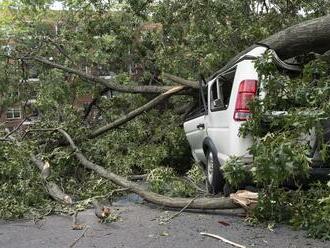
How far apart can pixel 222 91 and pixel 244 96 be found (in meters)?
1.03

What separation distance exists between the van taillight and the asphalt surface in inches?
48.2

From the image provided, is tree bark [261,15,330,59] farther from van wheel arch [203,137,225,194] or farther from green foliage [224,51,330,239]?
van wheel arch [203,137,225,194]

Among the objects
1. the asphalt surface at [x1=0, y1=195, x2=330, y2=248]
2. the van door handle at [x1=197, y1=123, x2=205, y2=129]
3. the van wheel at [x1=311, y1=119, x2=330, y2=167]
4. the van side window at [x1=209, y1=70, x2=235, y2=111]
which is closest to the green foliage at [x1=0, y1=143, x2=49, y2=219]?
the asphalt surface at [x1=0, y1=195, x2=330, y2=248]

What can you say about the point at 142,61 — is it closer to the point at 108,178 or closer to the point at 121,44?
the point at 121,44

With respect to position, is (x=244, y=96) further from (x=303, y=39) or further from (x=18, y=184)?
(x=18, y=184)

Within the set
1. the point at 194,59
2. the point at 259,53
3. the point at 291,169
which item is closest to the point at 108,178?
the point at 259,53

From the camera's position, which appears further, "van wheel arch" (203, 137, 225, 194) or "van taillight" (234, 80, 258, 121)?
"van wheel arch" (203, 137, 225, 194)

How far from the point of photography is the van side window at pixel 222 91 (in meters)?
6.72

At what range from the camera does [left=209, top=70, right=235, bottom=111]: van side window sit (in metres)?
6.72

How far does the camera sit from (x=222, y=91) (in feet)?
23.3

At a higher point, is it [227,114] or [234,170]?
[227,114]

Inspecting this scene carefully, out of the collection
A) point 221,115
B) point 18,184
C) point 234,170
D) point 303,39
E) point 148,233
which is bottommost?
point 148,233

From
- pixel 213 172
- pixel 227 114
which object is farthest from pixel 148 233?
pixel 213 172

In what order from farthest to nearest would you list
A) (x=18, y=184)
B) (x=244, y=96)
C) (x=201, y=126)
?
1. (x=201, y=126)
2. (x=18, y=184)
3. (x=244, y=96)
